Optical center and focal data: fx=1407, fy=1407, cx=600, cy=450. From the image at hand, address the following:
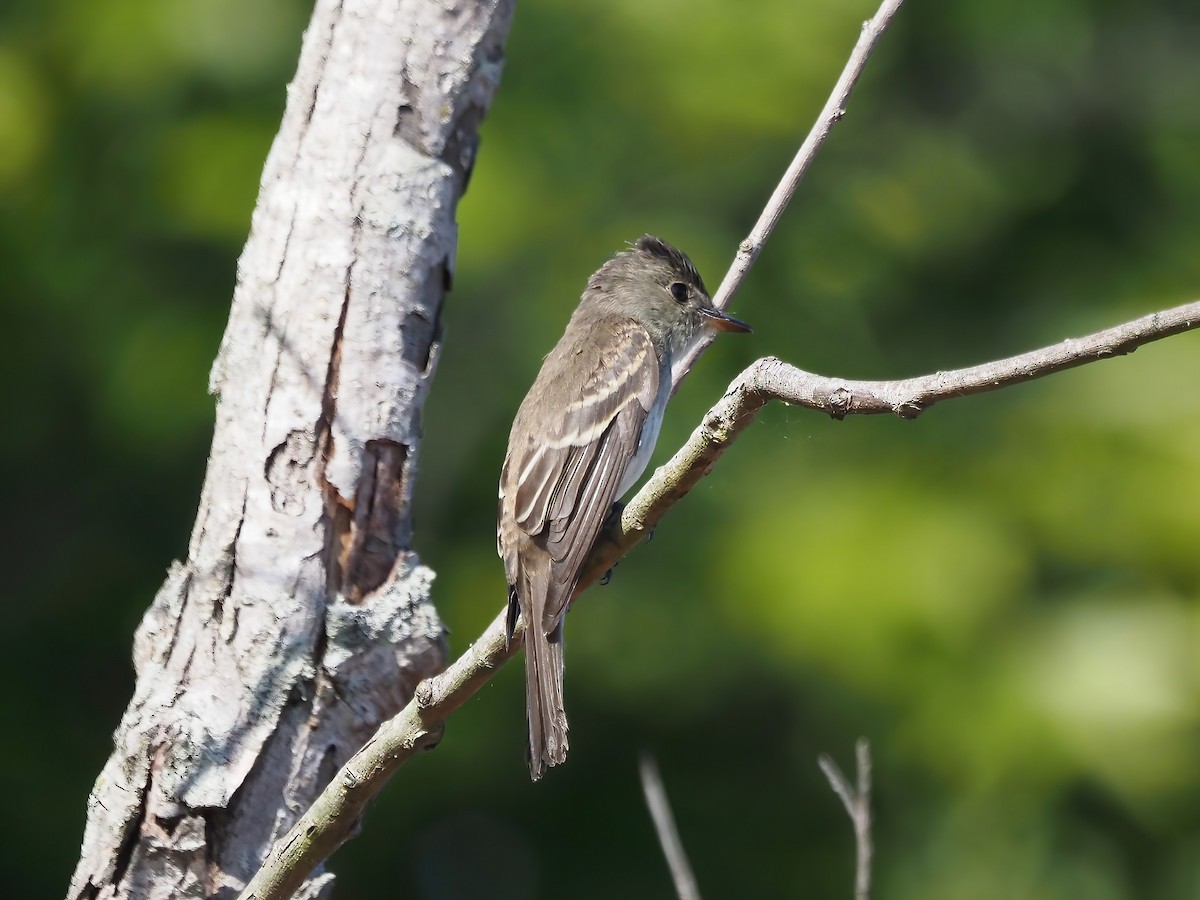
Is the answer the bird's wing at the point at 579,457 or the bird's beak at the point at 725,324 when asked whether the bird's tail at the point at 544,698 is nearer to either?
the bird's wing at the point at 579,457

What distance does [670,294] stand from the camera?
16.1ft

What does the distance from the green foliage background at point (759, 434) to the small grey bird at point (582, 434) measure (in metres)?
0.68

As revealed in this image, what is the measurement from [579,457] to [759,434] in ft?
5.74

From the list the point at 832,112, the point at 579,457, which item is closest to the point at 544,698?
the point at 579,457

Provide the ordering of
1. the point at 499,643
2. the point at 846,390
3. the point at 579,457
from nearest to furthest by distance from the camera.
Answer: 1. the point at 846,390
2. the point at 499,643
3. the point at 579,457

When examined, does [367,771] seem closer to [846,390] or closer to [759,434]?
[846,390]

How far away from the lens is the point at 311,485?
326 centimetres

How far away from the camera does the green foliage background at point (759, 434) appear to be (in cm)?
486

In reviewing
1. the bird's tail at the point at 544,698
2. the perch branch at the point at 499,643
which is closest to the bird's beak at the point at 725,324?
the bird's tail at the point at 544,698

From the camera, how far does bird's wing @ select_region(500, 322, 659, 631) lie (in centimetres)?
362

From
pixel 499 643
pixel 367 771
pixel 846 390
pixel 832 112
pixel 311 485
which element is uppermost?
pixel 832 112

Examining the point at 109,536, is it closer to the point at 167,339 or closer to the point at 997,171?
the point at 167,339

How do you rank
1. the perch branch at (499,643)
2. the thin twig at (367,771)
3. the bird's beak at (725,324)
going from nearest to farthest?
the perch branch at (499,643), the thin twig at (367,771), the bird's beak at (725,324)

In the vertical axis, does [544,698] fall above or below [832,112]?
below
